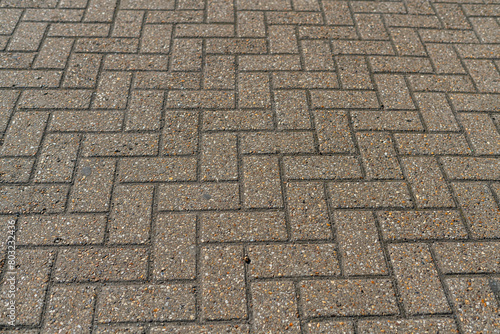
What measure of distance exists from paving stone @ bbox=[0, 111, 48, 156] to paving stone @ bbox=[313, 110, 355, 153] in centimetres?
189

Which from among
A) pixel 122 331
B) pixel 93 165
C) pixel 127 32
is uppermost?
pixel 127 32

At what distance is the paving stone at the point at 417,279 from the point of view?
7.21 ft

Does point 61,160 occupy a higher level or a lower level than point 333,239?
higher

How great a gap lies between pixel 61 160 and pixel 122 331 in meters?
1.21

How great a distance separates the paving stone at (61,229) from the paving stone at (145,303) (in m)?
0.34

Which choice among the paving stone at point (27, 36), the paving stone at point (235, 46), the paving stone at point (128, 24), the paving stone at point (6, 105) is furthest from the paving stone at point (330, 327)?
the paving stone at point (27, 36)

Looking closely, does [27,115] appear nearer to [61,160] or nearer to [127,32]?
[61,160]

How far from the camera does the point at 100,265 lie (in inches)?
89.4

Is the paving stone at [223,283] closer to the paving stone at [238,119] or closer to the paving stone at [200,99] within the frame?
the paving stone at [238,119]

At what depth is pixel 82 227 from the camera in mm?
2406

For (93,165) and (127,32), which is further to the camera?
(127,32)

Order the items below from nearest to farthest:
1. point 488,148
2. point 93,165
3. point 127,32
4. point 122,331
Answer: point 122,331
point 93,165
point 488,148
point 127,32

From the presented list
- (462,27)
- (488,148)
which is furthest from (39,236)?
(462,27)

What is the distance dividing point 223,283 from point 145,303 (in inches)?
16.1
